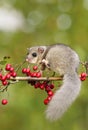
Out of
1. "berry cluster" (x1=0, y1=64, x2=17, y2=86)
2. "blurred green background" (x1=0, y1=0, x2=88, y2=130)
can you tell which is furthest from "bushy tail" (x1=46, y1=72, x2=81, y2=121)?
"blurred green background" (x1=0, y1=0, x2=88, y2=130)

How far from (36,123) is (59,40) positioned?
1.96 m

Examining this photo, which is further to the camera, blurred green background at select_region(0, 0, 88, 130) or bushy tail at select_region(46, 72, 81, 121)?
blurred green background at select_region(0, 0, 88, 130)

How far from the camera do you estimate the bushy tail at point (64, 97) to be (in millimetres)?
4504

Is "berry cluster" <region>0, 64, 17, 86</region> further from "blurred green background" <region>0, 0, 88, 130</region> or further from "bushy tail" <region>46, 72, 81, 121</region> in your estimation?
"blurred green background" <region>0, 0, 88, 130</region>

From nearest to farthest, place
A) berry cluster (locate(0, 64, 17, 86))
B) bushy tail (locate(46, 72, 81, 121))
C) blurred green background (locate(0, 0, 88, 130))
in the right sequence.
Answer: bushy tail (locate(46, 72, 81, 121))
berry cluster (locate(0, 64, 17, 86))
blurred green background (locate(0, 0, 88, 130))

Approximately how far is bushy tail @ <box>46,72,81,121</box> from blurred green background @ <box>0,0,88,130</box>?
2.89 m

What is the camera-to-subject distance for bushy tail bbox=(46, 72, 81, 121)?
450cm

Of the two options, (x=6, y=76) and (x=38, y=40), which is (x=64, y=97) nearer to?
(x=6, y=76)

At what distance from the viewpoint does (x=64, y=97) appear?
16.0 ft

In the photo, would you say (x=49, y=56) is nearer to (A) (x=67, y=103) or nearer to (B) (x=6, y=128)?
(A) (x=67, y=103)

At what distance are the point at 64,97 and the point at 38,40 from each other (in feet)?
24.0

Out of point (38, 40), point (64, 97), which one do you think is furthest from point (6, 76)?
point (38, 40)

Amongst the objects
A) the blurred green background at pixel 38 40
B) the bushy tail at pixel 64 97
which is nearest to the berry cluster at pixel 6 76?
the bushy tail at pixel 64 97

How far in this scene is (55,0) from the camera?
13.2 metres
